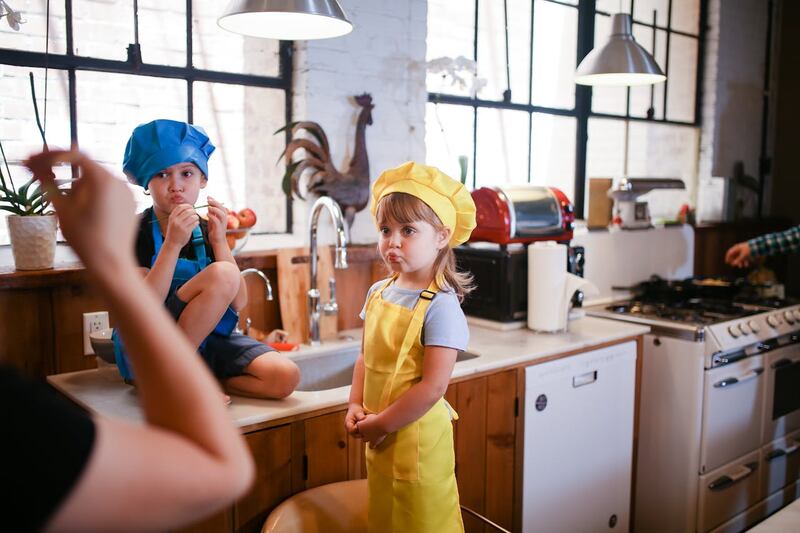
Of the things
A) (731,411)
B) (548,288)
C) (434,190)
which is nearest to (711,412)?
(731,411)

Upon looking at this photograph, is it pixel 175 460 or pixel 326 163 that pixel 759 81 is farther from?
pixel 175 460

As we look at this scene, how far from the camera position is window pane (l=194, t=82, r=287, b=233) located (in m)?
2.56

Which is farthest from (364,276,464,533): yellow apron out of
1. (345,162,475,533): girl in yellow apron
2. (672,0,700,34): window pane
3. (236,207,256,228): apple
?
(672,0,700,34): window pane

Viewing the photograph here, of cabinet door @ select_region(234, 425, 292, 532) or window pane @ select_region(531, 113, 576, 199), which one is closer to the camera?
cabinet door @ select_region(234, 425, 292, 532)

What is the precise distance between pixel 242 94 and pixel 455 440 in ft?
4.84

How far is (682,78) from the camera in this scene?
4418mm

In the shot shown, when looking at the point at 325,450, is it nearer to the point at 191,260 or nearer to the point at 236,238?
the point at 191,260

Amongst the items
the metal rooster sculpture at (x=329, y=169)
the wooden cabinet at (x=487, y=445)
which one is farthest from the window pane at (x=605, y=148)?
the wooden cabinet at (x=487, y=445)

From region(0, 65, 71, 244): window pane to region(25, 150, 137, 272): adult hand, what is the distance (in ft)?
5.47

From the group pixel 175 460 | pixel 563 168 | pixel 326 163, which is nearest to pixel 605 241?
pixel 563 168

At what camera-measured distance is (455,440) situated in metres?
2.13

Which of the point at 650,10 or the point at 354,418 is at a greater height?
the point at 650,10

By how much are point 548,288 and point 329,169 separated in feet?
3.09

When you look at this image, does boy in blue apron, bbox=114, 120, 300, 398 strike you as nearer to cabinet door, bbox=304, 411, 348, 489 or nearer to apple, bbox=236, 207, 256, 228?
cabinet door, bbox=304, 411, 348, 489
